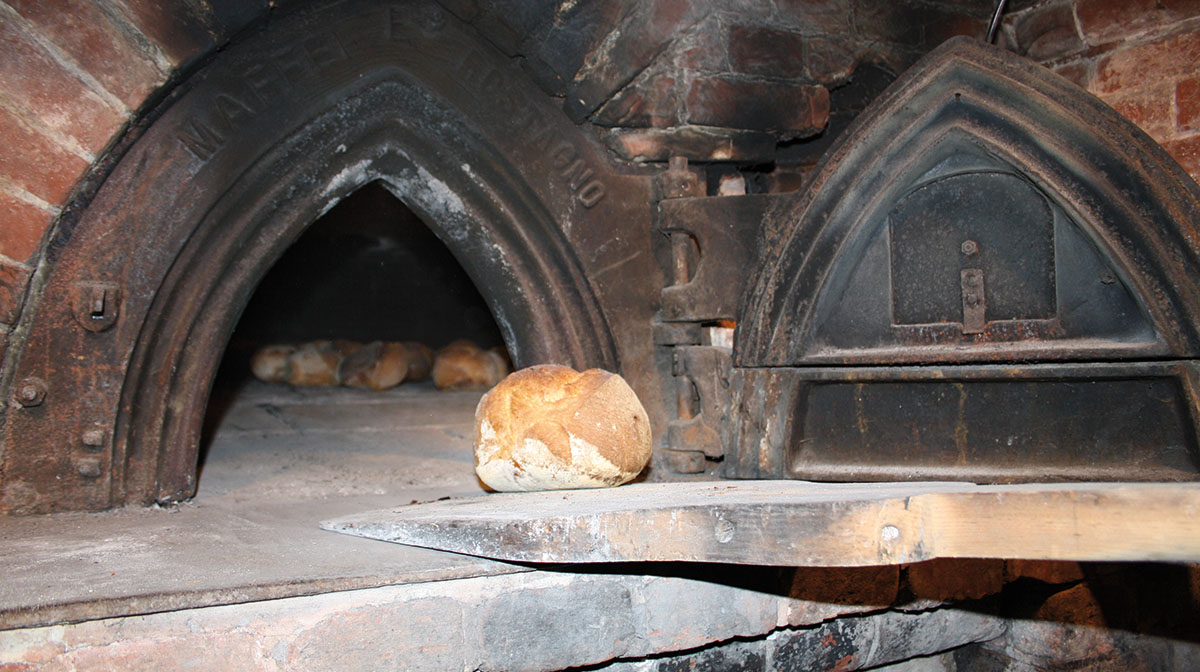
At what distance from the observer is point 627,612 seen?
1222mm

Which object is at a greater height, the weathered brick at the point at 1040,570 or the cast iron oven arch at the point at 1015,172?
the cast iron oven arch at the point at 1015,172

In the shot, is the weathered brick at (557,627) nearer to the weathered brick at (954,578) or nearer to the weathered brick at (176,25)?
the weathered brick at (954,578)

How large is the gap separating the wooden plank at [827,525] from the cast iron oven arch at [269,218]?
0.56 meters

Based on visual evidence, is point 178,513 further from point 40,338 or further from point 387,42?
point 387,42

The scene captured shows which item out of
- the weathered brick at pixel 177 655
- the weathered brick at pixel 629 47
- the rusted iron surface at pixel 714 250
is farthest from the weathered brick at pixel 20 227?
the rusted iron surface at pixel 714 250

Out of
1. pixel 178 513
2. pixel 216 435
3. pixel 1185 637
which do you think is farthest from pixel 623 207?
pixel 1185 637

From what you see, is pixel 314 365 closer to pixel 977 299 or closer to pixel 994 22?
pixel 977 299

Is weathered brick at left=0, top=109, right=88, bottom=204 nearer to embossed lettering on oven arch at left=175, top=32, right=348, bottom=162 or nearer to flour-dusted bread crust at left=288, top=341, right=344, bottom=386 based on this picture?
embossed lettering on oven arch at left=175, top=32, right=348, bottom=162

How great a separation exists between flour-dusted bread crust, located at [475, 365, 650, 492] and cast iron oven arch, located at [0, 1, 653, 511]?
0.95 ft

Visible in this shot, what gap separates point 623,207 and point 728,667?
0.90 meters

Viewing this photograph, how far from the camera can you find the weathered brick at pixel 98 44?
1.35m

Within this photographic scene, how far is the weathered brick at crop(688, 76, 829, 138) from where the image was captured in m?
1.64

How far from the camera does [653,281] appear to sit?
174 centimetres

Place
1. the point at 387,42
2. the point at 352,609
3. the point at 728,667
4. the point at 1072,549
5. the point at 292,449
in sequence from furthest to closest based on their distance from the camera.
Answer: the point at 292,449 → the point at 387,42 → the point at 728,667 → the point at 352,609 → the point at 1072,549
